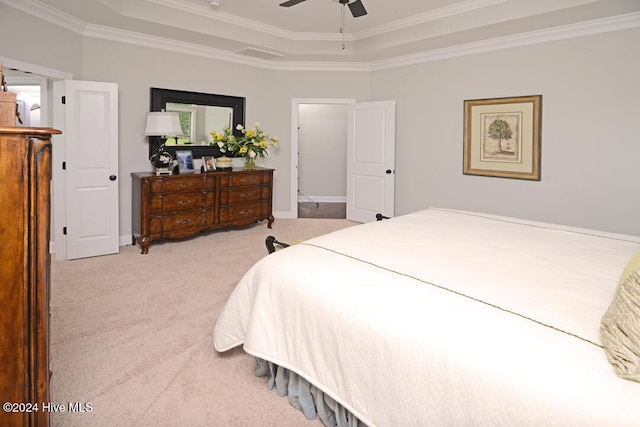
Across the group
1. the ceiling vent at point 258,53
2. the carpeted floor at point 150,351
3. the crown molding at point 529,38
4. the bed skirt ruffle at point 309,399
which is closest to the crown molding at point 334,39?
the crown molding at point 529,38

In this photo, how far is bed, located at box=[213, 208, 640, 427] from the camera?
1105 millimetres

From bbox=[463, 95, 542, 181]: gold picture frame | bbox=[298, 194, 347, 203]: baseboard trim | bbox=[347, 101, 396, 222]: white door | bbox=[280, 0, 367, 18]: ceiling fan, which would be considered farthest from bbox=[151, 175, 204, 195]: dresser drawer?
bbox=[298, 194, 347, 203]: baseboard trim

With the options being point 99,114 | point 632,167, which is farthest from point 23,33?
point 632,167

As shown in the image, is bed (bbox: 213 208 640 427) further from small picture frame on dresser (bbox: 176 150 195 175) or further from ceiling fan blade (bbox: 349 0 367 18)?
small picture frame on dresser (bbox: 176 150 195 175)

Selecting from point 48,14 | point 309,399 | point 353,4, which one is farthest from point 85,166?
point 309,399

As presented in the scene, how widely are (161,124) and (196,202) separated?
1031 millimetres

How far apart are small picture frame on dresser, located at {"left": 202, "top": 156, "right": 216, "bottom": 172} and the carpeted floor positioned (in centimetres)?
165

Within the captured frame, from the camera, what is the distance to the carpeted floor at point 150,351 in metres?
Result: 1.94

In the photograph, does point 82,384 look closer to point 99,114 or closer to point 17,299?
point 17,299

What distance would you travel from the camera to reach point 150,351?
2508 millimetres

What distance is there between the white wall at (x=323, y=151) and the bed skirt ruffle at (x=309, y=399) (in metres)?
7.01

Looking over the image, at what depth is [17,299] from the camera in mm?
1189

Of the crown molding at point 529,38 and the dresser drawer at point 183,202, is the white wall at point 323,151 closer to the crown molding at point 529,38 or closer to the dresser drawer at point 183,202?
the crown molding at point 529,38

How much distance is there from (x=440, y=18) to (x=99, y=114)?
4.06m
